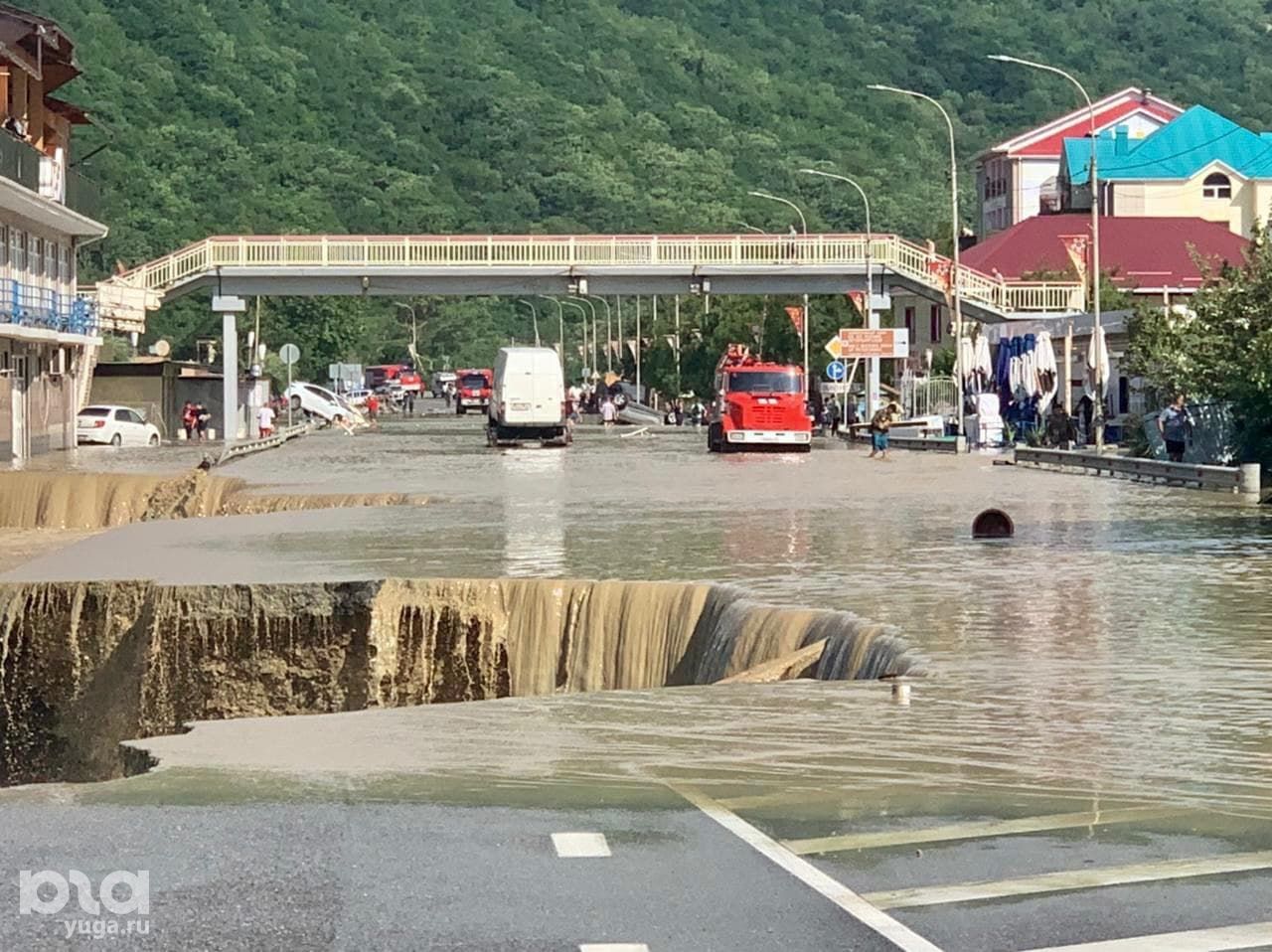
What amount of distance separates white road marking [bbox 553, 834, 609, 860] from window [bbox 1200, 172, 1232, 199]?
110 metres

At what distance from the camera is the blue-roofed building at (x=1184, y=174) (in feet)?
382

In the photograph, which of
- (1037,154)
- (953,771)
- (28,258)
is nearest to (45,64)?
(28,258)

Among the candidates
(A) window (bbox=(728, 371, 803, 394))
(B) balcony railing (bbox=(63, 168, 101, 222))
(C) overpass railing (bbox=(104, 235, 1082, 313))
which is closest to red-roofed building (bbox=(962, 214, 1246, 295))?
(C) overpass railing (bbox=(104, 235, 1082, 313))

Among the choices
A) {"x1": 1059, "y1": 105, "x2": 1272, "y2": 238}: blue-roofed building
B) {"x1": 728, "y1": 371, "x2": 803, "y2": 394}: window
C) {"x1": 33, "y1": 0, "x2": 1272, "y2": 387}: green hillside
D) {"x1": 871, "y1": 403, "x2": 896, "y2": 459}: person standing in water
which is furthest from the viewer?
{"x1": 33, "y1": 0, "x2": 1272, "y2": 387}: green hillside

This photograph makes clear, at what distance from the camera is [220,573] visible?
25625 millimetres

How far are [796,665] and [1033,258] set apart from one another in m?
86.1

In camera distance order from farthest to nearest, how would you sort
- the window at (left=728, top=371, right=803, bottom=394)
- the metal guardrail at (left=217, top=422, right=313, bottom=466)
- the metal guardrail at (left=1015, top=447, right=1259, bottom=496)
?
the window at (left=728, top=371, right=803, bottom=394)
the metal guardrail at (left=217, top=422, right=313, bottom=466)
the metal guardrail at (left=1015, top=447, right=1259, bottom=496)

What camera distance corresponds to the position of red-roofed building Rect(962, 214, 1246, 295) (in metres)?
97.7

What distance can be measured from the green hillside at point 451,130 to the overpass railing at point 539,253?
209ft

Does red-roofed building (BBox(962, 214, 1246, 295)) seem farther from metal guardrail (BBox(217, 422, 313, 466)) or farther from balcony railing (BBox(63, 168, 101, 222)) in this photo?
balcony railing (BBox(63, 168, 101, 222))

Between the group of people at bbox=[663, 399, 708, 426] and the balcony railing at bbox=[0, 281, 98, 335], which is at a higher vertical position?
the balcony railing at bbox=[0, 281, 98, 335]

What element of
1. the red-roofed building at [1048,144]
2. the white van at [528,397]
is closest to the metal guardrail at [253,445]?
the white van at [528,397]

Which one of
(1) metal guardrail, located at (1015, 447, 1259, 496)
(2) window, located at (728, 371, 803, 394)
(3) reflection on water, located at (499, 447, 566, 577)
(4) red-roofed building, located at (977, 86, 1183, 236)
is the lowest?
(3) reflection on water, located at (499, 447, 566, 577)

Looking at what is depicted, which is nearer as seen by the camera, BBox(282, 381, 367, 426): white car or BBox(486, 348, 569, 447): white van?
BBox(486, 348, 569, 447): white van
